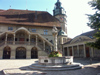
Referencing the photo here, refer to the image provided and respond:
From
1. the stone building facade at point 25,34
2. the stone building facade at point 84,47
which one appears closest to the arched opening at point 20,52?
the stone building facade at point 25,34

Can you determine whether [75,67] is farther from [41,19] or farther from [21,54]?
[41,19]

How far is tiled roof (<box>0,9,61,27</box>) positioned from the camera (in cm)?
3278

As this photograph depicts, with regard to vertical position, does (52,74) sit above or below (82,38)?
below

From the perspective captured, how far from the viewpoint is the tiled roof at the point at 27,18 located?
32.8 meters

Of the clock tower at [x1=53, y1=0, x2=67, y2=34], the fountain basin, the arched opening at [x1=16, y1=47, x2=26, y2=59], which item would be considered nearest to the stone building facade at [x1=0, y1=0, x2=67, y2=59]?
the arched opening at [x1=16, y1=47, x2=26, y2=59]

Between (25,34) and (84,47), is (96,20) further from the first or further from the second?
(25,34)

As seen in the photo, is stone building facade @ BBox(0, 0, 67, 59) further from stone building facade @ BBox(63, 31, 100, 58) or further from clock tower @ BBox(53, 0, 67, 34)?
clock tower @ BBox(53, 0, 67, 34)

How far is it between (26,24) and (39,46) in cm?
784

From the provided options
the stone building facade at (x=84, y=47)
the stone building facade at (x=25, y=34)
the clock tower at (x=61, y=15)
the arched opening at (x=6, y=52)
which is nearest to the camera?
the stone building facade at (x=84, y=47)

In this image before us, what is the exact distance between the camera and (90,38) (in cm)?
2505

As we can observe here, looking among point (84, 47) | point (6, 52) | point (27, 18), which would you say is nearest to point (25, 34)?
point (27, 18)

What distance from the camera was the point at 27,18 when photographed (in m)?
35.7

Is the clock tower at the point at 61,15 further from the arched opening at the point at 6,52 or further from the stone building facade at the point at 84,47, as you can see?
the arched opening at the point at 6,52

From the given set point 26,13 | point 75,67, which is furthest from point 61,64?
point 26,13
